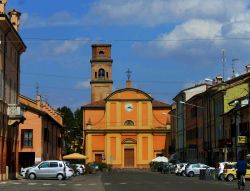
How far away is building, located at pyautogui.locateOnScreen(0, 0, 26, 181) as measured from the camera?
4497cm

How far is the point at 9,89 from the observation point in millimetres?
48719

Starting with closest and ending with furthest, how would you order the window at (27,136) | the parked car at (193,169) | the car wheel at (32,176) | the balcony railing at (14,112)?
the balcony railing at (14,112) < the car wheel at (32,176) < the parked car at (193,169) < the window at (27,136)

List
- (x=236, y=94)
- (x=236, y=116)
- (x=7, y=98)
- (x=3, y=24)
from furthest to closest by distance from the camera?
(x=236, y=94), (x=236, y=116), (x=7, y=98), (x=3, y=24)

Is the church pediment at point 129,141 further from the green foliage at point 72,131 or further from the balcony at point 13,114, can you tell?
the balcony at point 13,114

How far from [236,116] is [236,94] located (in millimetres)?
6318

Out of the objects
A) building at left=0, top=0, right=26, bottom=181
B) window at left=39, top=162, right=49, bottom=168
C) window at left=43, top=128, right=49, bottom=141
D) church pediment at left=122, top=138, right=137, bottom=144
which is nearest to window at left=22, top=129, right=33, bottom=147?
window at left=43, top=128, right=49, bottom=141

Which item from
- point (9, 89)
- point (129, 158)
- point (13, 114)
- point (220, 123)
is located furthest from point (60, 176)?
point (129, 158)

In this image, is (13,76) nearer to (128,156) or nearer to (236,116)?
(236,116)

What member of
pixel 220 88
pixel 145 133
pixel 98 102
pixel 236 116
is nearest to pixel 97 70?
pixel 98 102

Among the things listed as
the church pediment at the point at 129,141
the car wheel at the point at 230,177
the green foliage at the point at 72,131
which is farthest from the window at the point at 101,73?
the car wheel at the point at 230,177

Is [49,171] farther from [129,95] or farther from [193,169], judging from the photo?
[129,95]

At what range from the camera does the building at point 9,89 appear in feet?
148

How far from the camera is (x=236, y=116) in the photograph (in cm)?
6938

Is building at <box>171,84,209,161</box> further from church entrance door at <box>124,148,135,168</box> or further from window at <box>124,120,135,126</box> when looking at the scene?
church entrance door at <box>124,148,135,168</box>
